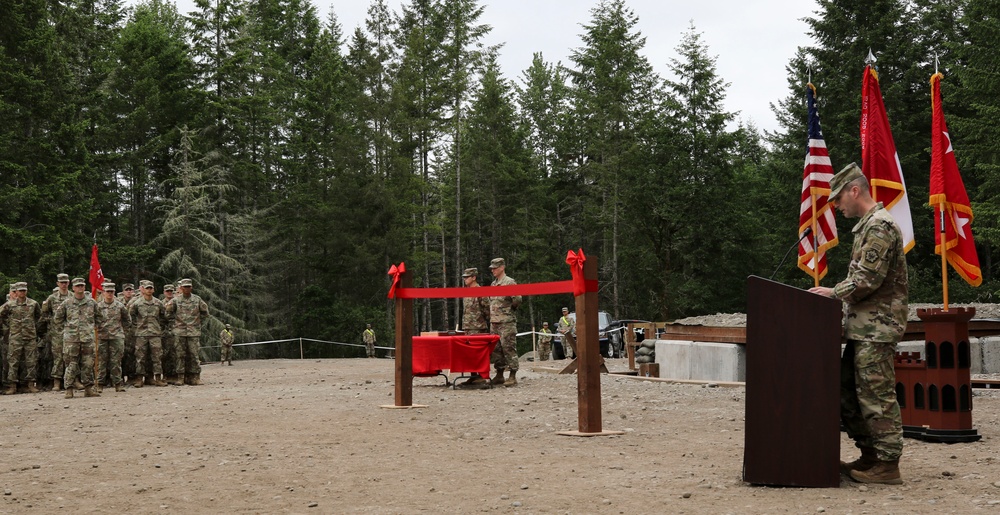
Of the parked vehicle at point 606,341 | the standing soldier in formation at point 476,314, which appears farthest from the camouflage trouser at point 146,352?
the parked vehicle at point 606,341

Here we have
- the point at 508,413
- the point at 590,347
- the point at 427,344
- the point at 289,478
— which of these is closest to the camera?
the point at 289,478

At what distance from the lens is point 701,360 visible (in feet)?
58.2

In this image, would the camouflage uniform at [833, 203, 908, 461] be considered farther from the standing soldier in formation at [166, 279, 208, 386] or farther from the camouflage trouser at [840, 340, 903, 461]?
the standing soldier in formation at [166, 279, 208, 386]

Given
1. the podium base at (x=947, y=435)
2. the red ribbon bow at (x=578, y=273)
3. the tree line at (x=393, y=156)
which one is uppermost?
the tree line at (x=393, y=156)

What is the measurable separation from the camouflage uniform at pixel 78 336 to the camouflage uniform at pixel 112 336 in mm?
1749

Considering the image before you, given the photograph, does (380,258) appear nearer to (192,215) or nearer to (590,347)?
(192,215)

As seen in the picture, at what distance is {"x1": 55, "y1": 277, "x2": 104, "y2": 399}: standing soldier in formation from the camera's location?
55.3ft

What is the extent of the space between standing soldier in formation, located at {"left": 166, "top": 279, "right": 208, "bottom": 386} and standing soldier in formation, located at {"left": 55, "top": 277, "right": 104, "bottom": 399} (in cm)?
318

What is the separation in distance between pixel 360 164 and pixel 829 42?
24.8 meters

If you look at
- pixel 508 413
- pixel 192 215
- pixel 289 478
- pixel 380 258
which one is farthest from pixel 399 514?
pixel 380 258

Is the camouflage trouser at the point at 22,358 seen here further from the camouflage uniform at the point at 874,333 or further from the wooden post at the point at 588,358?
the camouflage uniform at the point at 874,333

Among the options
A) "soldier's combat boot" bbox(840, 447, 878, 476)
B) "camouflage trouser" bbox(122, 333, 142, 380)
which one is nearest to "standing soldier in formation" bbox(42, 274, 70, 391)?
"camouflage trouser" bbox(122, 333, 142, 380)

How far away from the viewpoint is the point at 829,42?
45.0 meters

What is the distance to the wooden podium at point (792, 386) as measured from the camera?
6.14 metres
